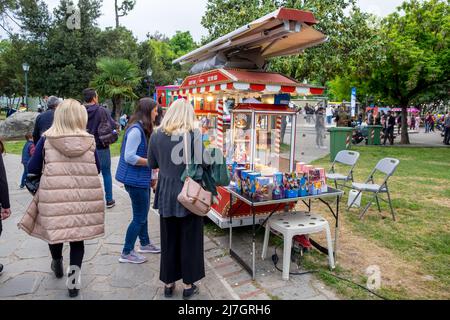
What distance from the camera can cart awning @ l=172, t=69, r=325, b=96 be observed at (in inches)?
151

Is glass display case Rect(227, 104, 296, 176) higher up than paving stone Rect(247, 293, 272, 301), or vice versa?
glass display case Rect(227, 104, 296, 176)

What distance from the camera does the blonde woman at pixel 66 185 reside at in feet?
8.97

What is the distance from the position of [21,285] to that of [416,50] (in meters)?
15.8

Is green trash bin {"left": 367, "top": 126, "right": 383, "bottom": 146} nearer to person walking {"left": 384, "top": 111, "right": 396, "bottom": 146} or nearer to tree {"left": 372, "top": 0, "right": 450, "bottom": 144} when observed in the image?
person walking {"left": 384, "top": 111, "right": 396, "bottom": 146}

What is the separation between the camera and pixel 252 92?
15.2 ft

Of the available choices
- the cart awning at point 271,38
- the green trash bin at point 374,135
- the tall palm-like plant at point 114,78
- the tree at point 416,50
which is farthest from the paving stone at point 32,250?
the green trash bin at point 374,135

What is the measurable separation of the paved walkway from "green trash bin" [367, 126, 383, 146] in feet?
46.1

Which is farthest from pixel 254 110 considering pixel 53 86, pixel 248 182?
pixel 53 86

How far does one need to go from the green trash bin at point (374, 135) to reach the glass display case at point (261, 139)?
13190 millimetres

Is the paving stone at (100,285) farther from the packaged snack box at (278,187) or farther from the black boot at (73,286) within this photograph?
the packaged snack box at (278,187)

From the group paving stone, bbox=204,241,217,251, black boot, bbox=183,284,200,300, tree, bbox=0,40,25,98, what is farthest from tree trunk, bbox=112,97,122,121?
black boot, bbox=183,284,200,300

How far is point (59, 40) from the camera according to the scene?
65.7ft

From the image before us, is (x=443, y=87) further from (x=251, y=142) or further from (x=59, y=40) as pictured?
(x=59, y=40)
